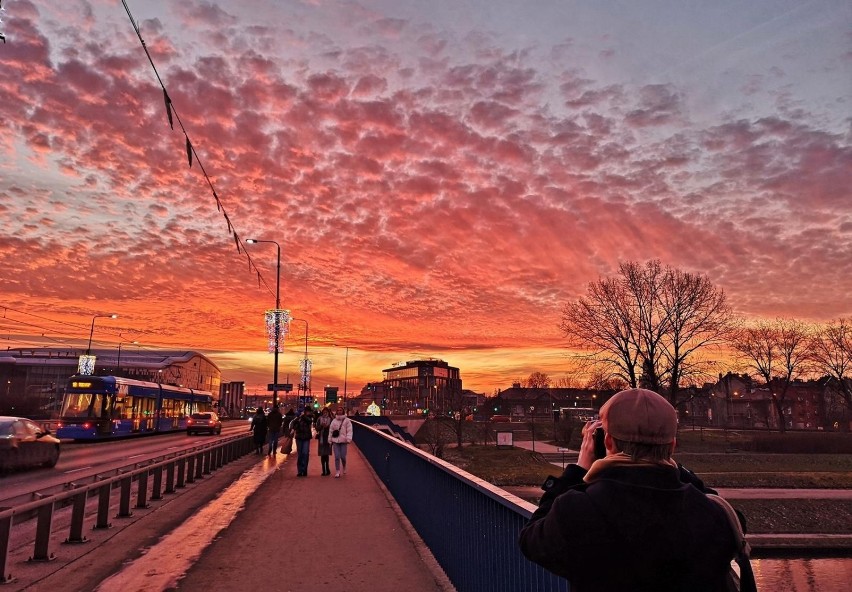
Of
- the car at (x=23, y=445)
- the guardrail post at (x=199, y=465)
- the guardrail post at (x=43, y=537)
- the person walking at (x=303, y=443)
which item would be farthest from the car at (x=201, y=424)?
the guardrail post at (x=43, y=537)

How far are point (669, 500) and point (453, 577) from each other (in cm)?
501

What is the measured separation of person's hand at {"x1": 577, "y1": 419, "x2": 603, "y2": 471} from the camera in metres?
2.35

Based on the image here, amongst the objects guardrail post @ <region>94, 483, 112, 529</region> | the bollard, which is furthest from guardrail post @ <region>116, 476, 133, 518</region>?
the bollard

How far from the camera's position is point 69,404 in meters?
32.6

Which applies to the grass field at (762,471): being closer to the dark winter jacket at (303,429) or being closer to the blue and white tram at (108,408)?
the dark winter jacket at (303,429)

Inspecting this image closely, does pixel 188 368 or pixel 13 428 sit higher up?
pixel 188 368

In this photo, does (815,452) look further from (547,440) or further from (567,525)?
(567,525)

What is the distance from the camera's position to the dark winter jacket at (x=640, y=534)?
2.04 meters

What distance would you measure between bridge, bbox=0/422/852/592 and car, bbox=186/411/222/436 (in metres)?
33.3

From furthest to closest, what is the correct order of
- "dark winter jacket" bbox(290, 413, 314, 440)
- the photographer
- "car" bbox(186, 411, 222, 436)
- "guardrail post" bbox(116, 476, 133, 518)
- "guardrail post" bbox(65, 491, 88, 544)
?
1. "car" bbox(186, 411, 222, 436)
2. "dark winter jacket" bbox(290, 413, 314, 440)
3. "guardrail post" bbox(116, 476, 133, 518)
4. "guardrail post" bbox(65, 491, 88, 544)
5. the photographer

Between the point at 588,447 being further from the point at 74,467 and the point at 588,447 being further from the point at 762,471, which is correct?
the point at 762,471

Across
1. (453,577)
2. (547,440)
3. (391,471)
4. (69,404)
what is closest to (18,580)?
(453,577)

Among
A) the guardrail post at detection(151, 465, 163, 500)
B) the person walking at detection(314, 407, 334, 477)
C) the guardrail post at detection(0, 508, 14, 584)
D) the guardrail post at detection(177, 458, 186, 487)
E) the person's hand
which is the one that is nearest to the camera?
the person's hand

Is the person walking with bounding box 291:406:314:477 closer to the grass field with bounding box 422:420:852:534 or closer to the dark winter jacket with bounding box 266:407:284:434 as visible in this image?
the dark winter jacket with bounding box 266:407:284:434
